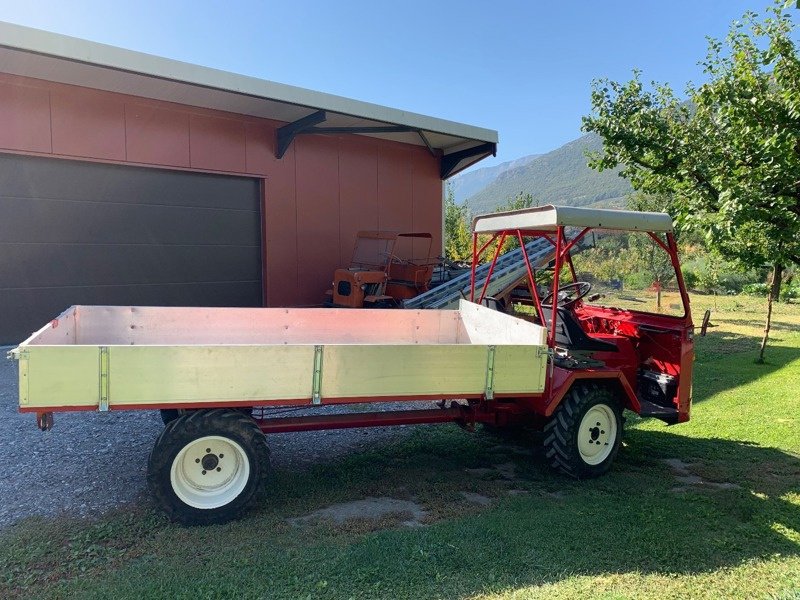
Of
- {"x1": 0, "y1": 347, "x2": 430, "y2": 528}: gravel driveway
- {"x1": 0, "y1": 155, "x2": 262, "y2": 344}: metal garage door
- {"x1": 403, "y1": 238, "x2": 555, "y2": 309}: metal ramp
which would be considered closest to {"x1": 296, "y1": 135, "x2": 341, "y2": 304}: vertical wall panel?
{"x1": 0, "y1": 155, "x2": 262, "y2": 344}: metal garage door

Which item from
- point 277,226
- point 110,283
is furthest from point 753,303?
A: point 110,283

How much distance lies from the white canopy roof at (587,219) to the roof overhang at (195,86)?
591 cm

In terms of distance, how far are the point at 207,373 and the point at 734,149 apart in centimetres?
510

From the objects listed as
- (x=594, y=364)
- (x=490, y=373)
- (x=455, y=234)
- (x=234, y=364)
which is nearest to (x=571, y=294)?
(x=594, y=364)

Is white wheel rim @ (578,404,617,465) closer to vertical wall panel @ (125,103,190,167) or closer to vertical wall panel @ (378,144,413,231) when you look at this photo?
vertical wall panel @ (125,103,190,167)

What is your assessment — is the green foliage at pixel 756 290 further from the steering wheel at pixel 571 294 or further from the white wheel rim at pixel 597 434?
the white wheel rim at pixel 597 434

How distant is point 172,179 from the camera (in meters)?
10.1

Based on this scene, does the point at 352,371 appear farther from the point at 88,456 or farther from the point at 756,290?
the point at 756,290

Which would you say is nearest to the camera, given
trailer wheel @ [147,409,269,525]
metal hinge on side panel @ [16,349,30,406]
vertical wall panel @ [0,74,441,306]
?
metal hinge on side panel @ [16,349,30,406]

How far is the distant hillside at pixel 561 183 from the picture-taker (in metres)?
91.9

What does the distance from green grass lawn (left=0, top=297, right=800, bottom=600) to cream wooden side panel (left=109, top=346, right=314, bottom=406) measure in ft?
2.84

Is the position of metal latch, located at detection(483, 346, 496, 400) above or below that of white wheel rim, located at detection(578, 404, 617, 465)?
above

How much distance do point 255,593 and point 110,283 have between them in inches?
318

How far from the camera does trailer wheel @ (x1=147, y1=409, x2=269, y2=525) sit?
12.0 ft
